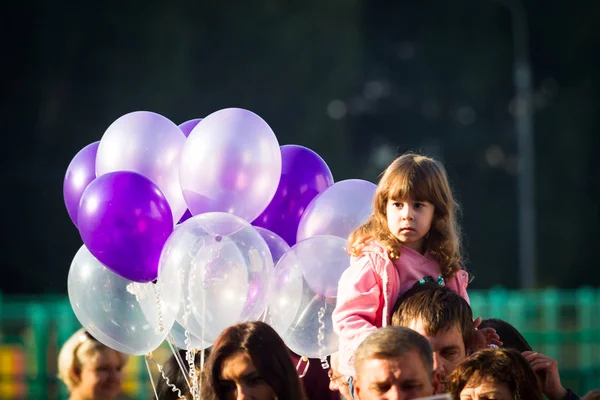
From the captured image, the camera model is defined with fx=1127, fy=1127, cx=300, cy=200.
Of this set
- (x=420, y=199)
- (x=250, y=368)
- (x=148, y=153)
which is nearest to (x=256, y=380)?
(x=250, y=368)

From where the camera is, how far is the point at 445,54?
28781mm

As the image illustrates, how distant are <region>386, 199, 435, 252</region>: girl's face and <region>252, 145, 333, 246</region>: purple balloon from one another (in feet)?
3.08

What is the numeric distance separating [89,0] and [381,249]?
75.3 ft

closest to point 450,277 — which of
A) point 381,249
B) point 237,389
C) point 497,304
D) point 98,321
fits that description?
point 381,249

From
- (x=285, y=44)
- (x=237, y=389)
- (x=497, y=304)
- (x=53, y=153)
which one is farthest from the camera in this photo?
(x=285, y=44)

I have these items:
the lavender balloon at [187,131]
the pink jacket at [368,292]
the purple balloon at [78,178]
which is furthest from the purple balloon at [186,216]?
the pink jacket at [368,292]

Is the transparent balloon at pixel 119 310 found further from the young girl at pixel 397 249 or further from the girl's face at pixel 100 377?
the young girl at pixel 397 249

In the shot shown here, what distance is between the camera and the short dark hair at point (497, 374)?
3.71 meters

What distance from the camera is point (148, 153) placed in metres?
4.79

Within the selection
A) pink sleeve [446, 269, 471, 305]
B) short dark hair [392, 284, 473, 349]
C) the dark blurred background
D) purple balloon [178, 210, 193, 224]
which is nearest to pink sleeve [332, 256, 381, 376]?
short dark hair [392, 284, 473, 349]

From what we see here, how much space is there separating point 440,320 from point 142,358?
914cm

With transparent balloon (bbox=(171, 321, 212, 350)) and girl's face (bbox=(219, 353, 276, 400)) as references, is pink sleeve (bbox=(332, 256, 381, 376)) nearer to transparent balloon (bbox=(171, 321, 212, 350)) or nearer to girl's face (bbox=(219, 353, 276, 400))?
girl's face (bbox=(219, 353, 276, 400))

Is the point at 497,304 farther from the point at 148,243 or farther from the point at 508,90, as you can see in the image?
the point at 508,90

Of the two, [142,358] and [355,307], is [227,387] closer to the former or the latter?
[355,307]
